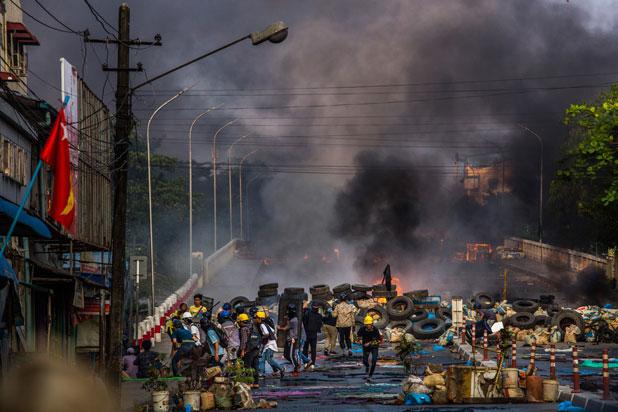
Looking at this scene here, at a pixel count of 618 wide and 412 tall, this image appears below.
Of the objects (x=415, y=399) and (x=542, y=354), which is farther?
(x=542, y=354)

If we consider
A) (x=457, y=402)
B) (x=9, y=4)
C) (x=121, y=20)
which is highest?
(x=9, y=4)

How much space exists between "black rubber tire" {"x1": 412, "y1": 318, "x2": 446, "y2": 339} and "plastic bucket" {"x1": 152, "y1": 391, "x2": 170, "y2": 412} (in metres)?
22.4

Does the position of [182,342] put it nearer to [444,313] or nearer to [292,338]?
[292,338]

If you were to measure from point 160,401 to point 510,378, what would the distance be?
5.80m

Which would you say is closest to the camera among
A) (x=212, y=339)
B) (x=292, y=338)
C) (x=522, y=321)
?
(x=212, y=339)

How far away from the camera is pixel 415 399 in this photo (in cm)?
1866

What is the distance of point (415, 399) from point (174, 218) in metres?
83.3

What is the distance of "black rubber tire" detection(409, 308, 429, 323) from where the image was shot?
144 feet

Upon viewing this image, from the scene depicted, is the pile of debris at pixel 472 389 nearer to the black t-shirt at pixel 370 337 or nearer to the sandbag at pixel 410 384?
the sandbag at pixel 410 384

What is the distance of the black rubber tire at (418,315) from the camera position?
44.0 metres

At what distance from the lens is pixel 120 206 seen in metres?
18.9

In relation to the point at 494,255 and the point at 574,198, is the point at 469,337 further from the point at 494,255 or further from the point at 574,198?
the point at 494,255

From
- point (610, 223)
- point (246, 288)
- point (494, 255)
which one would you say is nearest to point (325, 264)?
point (494, 255)

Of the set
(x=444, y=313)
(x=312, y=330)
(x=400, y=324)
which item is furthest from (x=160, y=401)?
(x=444, y=313)
